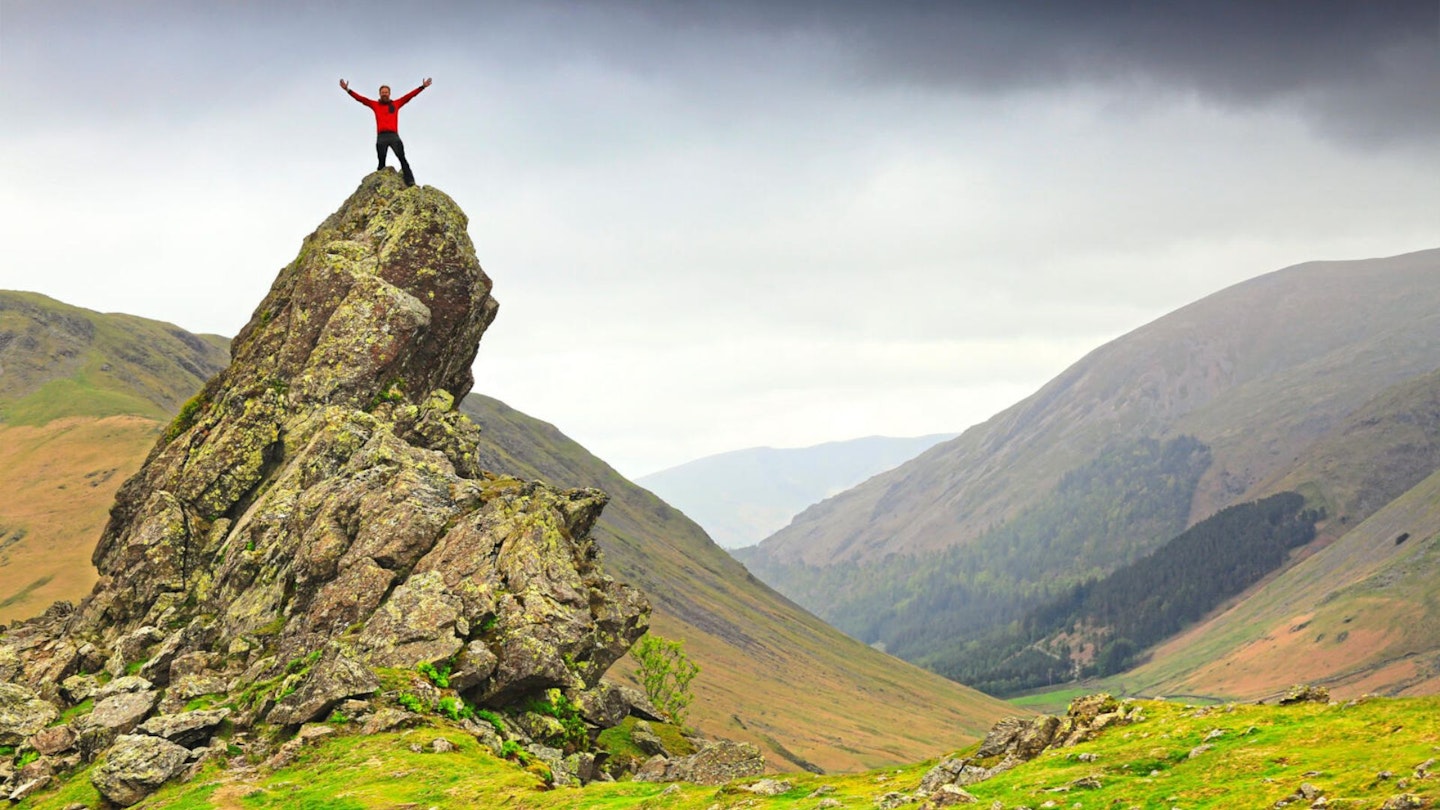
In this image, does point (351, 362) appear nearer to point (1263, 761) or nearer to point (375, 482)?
point (375, 482)

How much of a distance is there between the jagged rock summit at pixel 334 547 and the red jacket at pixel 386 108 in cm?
1172

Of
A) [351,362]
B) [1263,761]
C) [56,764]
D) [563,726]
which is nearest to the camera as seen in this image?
[1263,761]

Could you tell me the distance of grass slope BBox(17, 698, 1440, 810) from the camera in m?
28.7

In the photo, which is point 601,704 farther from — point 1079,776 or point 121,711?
point 1079,776

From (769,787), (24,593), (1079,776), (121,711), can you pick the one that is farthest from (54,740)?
(24,593)

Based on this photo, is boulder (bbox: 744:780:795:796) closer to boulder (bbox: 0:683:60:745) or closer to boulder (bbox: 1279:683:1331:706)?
boulder (bbox: 1279:683:1331:706)

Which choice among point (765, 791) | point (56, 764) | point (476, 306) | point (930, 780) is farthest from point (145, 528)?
point (930, 780)

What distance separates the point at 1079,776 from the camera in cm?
3325

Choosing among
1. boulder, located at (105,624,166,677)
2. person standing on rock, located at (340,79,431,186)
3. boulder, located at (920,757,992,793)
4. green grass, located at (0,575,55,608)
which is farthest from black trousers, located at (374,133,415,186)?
green grass, located at (0,575,55,608)

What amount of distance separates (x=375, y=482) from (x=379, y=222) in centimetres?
3056

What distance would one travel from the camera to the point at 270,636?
5828 centimetres

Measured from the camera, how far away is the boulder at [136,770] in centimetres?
4444

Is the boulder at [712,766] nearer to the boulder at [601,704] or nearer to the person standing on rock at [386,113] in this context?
the boulder at [601,704]

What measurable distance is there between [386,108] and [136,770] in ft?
154
